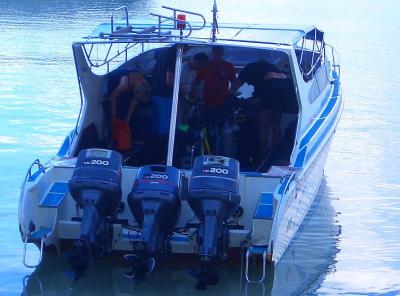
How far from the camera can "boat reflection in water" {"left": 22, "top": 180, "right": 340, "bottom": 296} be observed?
6.63 m

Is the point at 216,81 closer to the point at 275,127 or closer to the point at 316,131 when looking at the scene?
the point at 275,127

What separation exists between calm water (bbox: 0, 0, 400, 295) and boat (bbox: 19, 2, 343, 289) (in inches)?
9.7

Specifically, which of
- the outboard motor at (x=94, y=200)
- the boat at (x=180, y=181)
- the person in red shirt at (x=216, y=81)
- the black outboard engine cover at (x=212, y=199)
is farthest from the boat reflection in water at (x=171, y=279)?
the person in red shirt at (x=216, y=81)

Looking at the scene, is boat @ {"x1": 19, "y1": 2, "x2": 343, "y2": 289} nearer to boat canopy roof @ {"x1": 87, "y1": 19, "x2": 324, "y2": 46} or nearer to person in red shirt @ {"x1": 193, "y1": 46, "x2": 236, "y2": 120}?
boat canopy roof @ {"x1": 87, "y1": 19, "x2": 324, "y2": 46}

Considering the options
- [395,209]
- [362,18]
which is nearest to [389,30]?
[362,18]

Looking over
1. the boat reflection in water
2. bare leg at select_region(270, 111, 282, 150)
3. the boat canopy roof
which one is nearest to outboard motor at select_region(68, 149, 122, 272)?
the boat reflection in water

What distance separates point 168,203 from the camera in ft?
20.4

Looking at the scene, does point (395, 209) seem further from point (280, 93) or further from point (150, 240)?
point (150, 240)

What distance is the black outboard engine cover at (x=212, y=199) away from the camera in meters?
6.06

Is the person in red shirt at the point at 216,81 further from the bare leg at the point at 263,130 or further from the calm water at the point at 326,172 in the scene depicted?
the calm water at the point at 326,172

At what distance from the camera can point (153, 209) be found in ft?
20.2

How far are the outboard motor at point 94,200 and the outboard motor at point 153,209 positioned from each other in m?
0.17

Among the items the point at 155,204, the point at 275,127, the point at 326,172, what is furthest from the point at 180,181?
the point at 326,172

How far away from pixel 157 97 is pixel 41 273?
216 cm
